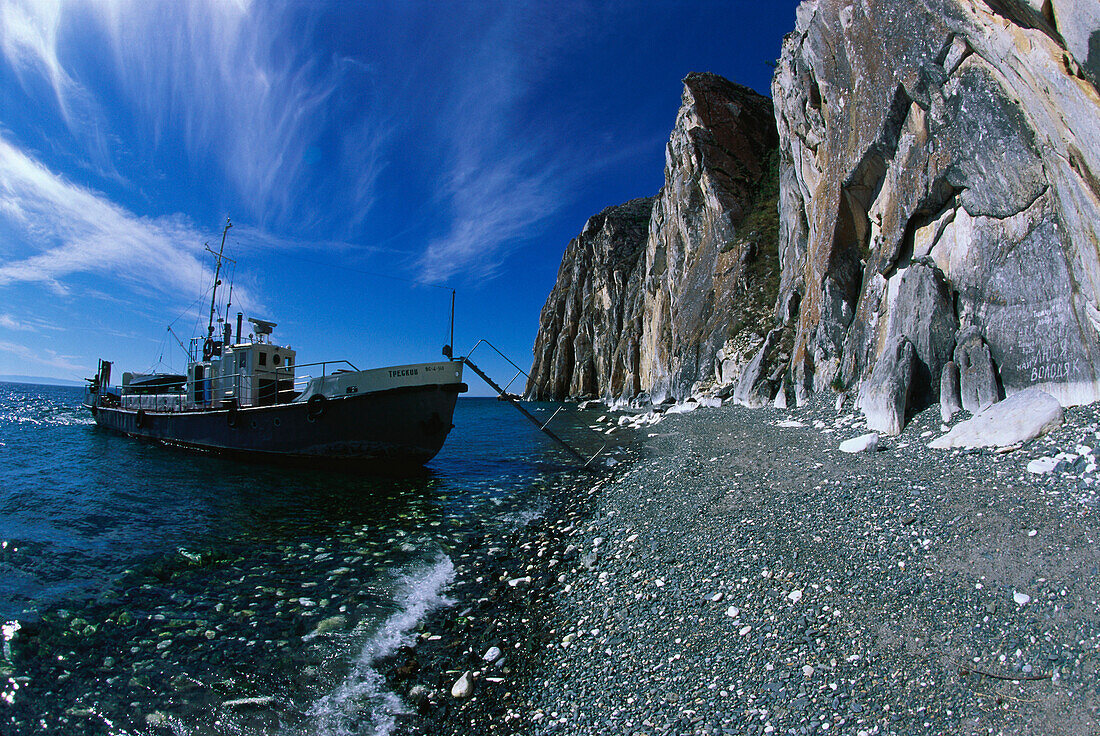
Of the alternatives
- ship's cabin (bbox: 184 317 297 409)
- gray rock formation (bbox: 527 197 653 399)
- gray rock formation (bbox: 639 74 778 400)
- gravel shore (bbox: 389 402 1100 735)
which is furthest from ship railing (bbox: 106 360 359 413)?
gray rock formation (bbox: 527 197 653 399)

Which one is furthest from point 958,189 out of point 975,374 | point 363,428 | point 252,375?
point 252,375

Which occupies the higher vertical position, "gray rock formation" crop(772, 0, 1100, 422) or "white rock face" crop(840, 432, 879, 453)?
"gray rock formation" crop(772, 0, 1100, 422)

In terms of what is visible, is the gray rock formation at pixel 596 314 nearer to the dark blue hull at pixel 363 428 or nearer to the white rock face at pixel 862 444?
the dark blue hull at pixel 363 428

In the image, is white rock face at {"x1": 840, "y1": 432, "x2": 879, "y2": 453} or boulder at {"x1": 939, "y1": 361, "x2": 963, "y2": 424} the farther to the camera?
boulder at {"x1": 939, "y1": 361, "x2": 963, "y2": 424}

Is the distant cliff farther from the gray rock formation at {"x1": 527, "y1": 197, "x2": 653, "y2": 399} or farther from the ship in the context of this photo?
the gray rock formation at {"x1": 527, "y1": 197, "x2": 653, "y2": 399}

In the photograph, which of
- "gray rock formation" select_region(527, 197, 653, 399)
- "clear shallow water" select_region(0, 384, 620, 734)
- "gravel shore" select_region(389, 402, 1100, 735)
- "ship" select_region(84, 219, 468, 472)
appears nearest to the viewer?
"gravel shore" select_region(389, 402, 1100, 735)

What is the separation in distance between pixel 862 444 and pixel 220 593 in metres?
12.8

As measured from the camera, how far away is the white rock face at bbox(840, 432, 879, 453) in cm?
1010

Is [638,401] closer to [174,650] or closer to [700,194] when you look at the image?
[700,194]

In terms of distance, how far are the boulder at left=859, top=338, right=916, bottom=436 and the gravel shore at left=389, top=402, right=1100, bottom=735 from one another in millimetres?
2691

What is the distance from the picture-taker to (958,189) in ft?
41.1

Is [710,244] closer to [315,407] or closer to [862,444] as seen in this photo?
[862,444]

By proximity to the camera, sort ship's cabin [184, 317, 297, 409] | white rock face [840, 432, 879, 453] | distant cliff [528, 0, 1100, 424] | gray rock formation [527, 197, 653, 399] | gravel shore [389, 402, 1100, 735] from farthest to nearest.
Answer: gray rock formation [527, 197, 653, 399] < ship's cabin [184, 317, 297, 409] < white rock face [840, 432, 879, 453] < distant cliff [528, 0, 1100, 424] < gravel shore [389, 402, 1100, 735]

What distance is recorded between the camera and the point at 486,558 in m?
8.56
